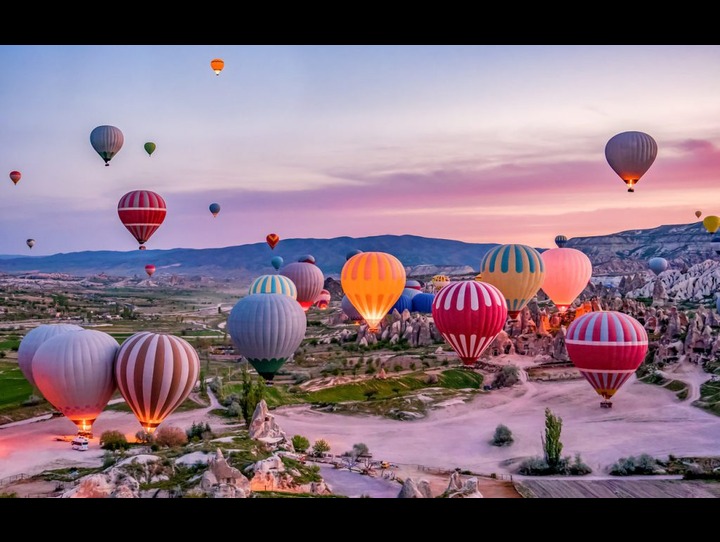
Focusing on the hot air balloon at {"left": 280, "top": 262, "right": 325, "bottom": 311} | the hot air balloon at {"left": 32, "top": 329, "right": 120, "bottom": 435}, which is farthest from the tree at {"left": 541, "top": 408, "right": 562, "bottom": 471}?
the hot air balloon at {"left": 280, "top": 262, "right": 325, "bottom": 311}

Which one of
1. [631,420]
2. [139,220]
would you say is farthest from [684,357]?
[139,220]

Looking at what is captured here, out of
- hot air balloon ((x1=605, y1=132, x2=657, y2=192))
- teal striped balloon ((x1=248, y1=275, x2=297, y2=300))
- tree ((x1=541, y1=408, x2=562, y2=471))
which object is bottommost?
tree ((x1=541, y1=408, x2=562, y2=471))

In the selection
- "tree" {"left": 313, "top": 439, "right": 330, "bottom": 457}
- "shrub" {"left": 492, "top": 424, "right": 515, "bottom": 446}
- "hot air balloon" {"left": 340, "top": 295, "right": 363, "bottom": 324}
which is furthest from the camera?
"hot air balloon" {"left": 340, "top": 295, "right": 363, "bottom": 324}

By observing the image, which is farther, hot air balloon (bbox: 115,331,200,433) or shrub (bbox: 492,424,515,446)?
shrub (bbox: 492,424,515,446)

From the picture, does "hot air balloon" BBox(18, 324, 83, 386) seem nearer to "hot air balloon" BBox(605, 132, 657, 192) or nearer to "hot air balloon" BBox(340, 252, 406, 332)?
"hot air balloon" BBox(340, 252, 406, 332)

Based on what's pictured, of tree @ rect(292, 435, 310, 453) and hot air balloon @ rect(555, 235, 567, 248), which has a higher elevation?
hot air balloon @ rect(555, 235, 567, 248)

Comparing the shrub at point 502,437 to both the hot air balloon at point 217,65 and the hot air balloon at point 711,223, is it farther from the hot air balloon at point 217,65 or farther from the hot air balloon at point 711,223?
the hot air balloon at point 711,223
